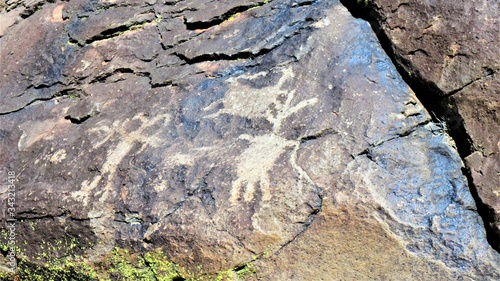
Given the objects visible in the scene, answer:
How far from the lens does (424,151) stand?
83.8 inches

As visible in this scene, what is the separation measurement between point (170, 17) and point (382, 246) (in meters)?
1.82

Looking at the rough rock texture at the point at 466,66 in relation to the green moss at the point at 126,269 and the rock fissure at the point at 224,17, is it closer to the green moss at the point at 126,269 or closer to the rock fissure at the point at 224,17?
the rock fissure at the point at 224,17

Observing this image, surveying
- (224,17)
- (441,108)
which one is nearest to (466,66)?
(441,108)

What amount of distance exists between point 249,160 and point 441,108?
2.85 feet

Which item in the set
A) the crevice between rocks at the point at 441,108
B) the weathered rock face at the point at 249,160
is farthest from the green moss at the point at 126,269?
the crevice between rocks at the point at 441,108

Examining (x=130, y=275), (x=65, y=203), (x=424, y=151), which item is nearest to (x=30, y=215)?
(x=65, y=203)

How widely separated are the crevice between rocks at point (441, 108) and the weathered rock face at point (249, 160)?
3cm

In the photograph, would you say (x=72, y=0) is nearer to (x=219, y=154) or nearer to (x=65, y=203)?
(x=65, y=203)

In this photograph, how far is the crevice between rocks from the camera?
6.75 feet

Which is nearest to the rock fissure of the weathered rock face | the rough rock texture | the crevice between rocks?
the weathered rock face

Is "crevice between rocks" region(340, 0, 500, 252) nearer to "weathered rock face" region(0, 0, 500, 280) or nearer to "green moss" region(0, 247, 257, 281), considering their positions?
"weathered rock face" region(0, 0, 500, 280)

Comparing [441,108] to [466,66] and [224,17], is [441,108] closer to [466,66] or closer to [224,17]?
[466,66]

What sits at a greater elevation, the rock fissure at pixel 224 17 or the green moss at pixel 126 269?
the rock fissure at pixel 224 17

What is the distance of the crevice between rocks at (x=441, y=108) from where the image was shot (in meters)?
2.06
